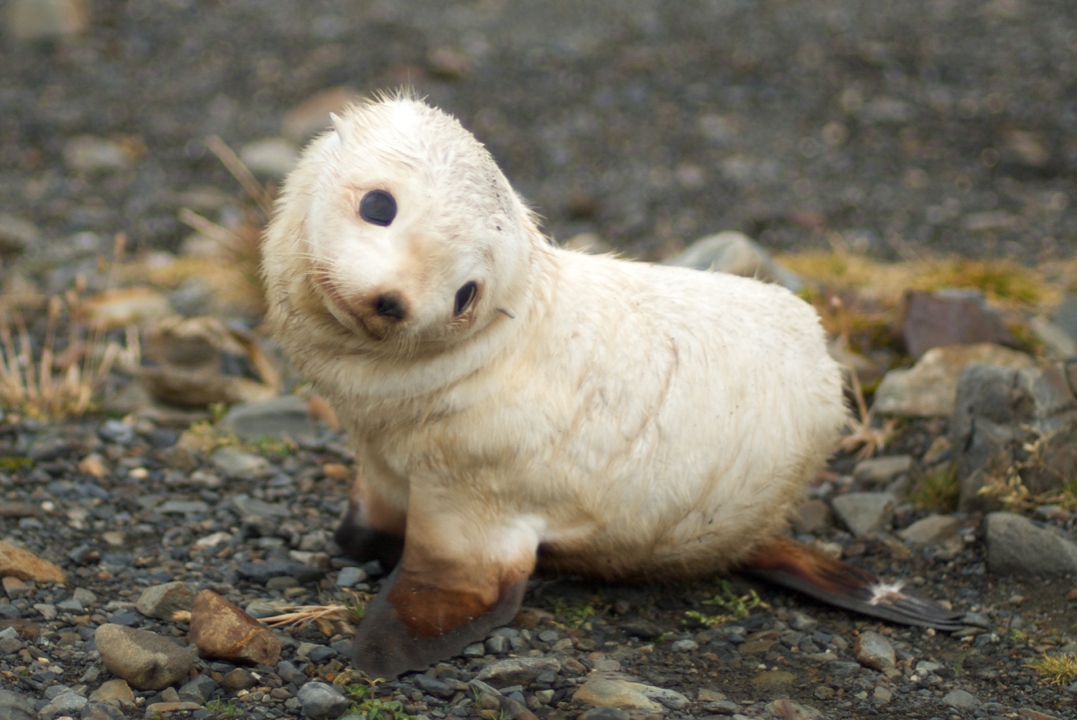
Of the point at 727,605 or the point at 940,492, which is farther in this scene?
the point at 940,492

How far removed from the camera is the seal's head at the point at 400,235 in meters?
2.37

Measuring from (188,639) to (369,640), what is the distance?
0.57 m

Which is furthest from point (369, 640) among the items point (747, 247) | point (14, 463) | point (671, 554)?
point (747, 247)

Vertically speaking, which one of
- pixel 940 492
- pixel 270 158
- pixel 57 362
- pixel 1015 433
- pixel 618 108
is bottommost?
pixel 940 492

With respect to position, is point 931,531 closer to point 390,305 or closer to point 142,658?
point 390,305

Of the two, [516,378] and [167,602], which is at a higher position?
[516,378]

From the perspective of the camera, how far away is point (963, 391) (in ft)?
13.2

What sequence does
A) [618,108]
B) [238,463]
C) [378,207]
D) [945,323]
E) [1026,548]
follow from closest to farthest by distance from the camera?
1. [378,207]
2. [1026,548]
3. [238,463]
4. [945,323]
5. [618,108]

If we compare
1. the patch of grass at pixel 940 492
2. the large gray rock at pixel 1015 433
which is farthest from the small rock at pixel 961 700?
the patch of grass at pixel 940 492

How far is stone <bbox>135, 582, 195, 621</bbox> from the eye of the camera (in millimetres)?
2980

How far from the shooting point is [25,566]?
310 cm

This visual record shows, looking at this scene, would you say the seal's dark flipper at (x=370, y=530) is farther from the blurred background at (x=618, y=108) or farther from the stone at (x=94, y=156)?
the stone at (x=94, y=156)

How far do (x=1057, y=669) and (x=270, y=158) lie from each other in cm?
733

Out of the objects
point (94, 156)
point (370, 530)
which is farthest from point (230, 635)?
point (94, 156)
